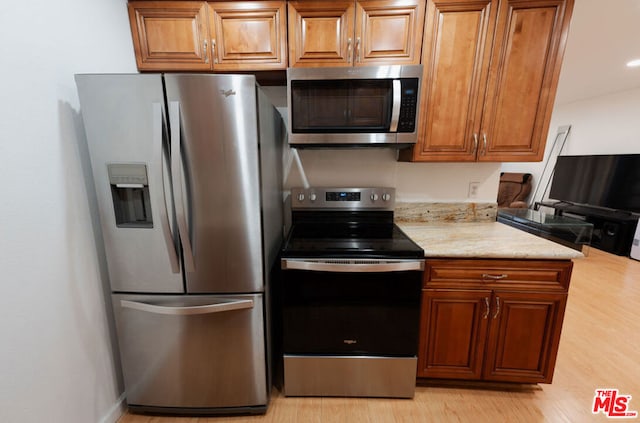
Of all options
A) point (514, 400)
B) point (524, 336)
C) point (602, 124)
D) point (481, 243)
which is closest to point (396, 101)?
point (481, 243)

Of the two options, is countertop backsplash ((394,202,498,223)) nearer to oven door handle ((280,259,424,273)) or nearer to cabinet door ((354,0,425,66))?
oven door handle ((280,259,424,273))

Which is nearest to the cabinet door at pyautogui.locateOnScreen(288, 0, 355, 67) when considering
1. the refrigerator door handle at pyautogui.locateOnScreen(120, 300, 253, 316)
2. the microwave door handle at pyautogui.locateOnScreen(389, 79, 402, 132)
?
the microwave door handle at pyautogui.locateOnScreen(389, 79, 402, 132)

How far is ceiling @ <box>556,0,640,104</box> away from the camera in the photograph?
76.6 inches

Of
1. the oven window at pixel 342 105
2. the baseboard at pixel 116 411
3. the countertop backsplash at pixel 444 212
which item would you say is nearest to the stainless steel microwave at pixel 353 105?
the oven window at pixel 342 105

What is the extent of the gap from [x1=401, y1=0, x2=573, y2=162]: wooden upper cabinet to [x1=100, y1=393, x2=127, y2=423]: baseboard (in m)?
2.22

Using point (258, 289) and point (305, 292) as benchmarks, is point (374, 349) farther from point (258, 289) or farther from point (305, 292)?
point (258, 289)

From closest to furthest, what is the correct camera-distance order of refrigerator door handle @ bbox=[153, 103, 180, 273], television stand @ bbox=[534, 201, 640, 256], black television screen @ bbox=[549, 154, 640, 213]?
refrigerator door handle @ bbox=[153, 103, 180, 273] → television stand @ bbox=[534, 201, 640, 256] → black television screen @ bbox=[549, 154, 640, 213]

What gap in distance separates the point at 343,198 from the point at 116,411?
1.78 metres

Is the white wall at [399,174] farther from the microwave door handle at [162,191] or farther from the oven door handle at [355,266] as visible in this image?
the microwave door handle at [162,191]

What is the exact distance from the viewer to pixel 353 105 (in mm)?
1432

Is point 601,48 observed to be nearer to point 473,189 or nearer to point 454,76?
point 473,189

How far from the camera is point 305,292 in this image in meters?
1.34

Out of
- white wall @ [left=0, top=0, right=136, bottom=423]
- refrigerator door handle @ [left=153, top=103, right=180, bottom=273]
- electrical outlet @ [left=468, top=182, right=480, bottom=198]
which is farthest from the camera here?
electrical outlet @ [left=468, top=182, right=480, bottom=198]

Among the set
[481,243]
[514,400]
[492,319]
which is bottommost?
[514,400]
